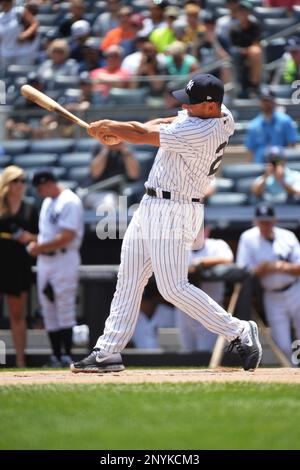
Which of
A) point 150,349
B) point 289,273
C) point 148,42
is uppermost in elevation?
point 148,42

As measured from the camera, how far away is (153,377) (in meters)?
7.33

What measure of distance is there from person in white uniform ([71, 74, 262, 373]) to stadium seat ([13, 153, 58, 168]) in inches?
216

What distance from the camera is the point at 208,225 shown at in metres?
11.4

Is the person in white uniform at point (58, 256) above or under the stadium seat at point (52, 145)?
under

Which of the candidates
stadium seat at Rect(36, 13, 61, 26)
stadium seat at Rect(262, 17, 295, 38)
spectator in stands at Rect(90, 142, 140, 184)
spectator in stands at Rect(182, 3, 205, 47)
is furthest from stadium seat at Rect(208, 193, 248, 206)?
stadium seat at Rect(36, 13, 61, 26)

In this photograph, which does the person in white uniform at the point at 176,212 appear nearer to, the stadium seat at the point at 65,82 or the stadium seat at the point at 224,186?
the stadium seat at the point at 224,186

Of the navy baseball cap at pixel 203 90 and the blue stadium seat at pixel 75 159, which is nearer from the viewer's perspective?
the navy baseball cap at pixel 203 90

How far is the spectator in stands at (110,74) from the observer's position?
12.7 metres

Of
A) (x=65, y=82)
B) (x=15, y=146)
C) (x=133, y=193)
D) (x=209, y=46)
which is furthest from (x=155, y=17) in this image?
(x=133, y=193)

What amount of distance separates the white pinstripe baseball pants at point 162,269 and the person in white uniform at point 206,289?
143 inches
